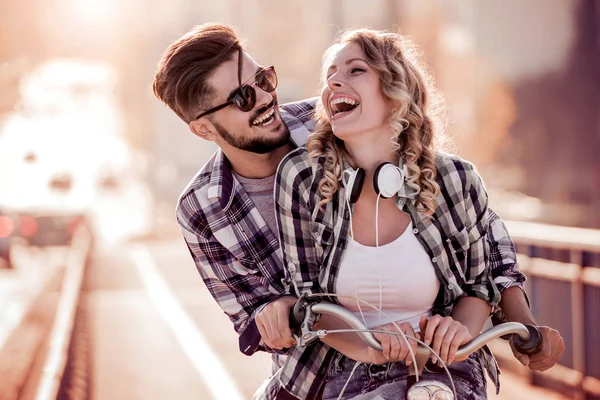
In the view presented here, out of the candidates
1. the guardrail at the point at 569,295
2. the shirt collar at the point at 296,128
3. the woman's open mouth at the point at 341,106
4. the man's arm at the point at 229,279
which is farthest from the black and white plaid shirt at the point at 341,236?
the guardrail at the point at 569,295

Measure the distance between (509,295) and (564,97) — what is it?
55647 mm

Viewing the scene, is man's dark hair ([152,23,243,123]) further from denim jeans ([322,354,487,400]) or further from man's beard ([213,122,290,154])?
denim jeans ([322,354,487,400])

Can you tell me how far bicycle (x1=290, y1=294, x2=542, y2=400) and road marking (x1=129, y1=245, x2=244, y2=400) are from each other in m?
5.85

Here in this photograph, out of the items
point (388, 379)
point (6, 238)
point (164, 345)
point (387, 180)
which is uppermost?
point (387, 180)

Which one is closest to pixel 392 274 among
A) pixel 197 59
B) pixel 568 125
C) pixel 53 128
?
pixel 197 59

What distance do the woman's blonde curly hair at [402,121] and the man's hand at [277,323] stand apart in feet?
1.46

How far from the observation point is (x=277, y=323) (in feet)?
11.6

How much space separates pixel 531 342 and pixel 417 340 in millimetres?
441

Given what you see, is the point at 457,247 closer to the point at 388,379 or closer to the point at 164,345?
the point at 388,379

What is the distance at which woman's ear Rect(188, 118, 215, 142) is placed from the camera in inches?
198

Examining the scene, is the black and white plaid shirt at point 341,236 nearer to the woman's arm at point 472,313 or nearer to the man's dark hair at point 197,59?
the woman's arm at point 472,313

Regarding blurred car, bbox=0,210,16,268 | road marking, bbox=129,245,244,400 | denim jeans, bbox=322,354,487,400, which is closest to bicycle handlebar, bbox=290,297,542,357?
denim jeans, bbox=322,354,487,400

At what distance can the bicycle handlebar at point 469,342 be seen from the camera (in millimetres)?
3283

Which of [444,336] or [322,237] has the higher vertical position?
[322,237]
